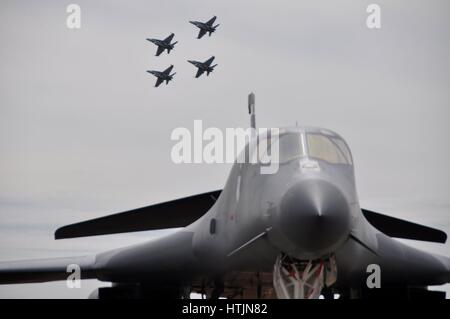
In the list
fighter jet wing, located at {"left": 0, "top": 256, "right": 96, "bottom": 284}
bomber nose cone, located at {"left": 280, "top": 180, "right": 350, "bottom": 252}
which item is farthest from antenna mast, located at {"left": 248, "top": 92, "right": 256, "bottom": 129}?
bomber nose cone, located at {"left": 280, "top": 180, "right": 350, "bottom": 252}

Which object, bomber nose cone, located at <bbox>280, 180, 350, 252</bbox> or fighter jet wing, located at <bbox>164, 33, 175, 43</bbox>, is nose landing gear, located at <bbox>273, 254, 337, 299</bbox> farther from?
fighter jet wing, located at <bbox>164, 33, 175, 43</bbox>

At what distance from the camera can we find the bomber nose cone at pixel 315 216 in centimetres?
870

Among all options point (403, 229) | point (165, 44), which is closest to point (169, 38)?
point (165, 44)

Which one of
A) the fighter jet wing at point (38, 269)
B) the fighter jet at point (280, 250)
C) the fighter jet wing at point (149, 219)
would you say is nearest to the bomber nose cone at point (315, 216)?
the fighter jet at point (280, 250)

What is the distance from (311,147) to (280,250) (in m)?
1.52

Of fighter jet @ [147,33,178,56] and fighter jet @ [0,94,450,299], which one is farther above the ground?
fighter jet @ [147,33,178,56]

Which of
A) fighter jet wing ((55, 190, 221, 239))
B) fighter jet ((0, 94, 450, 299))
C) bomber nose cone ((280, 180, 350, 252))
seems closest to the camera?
bomber nose cone ((280, 180, 350, 252))

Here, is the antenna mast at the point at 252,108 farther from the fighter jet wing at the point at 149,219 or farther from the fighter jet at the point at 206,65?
the fighter jet at the point at 206,65

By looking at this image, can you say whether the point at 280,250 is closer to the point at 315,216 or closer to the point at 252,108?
the point at 315,216

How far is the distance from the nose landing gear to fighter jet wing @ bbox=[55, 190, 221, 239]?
6.23 m

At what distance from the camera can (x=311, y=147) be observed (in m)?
10.2

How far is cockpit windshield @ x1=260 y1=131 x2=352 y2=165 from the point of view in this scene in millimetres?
10156

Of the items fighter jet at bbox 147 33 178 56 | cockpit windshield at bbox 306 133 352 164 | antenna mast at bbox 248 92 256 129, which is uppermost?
fighter jet at bbox 147 33 178 56
